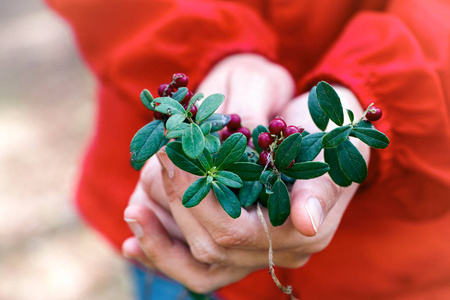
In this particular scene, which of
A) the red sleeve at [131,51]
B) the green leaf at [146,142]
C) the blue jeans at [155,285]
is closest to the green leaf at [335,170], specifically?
the green leaf at [146,142]

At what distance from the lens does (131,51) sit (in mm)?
1069

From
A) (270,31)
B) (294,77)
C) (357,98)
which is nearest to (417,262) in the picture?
(357,98)

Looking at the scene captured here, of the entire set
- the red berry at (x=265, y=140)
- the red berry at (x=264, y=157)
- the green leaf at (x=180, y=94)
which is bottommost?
the red berry at (x=264, y=157)

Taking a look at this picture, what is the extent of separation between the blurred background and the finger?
972 millimetres

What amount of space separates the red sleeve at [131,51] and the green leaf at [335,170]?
1.47 feet

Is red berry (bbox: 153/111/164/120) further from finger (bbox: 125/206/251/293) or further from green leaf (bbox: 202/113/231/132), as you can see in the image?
finger (bbox: 125/206/251/293)

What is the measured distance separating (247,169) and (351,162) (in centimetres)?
15

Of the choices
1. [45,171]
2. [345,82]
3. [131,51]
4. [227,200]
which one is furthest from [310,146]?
[45,171]

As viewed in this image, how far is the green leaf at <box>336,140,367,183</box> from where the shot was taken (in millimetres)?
627

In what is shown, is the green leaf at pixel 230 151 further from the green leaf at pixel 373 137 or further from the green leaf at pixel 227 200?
the green leaf at pixel 373 137

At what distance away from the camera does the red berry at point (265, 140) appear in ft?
2.06

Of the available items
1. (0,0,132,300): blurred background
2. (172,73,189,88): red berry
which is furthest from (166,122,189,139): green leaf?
(0,0,132,300): blurred background

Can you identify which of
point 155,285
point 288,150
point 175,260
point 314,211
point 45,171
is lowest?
point 45,171

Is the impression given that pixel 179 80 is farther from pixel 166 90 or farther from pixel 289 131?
pixel 289 131
